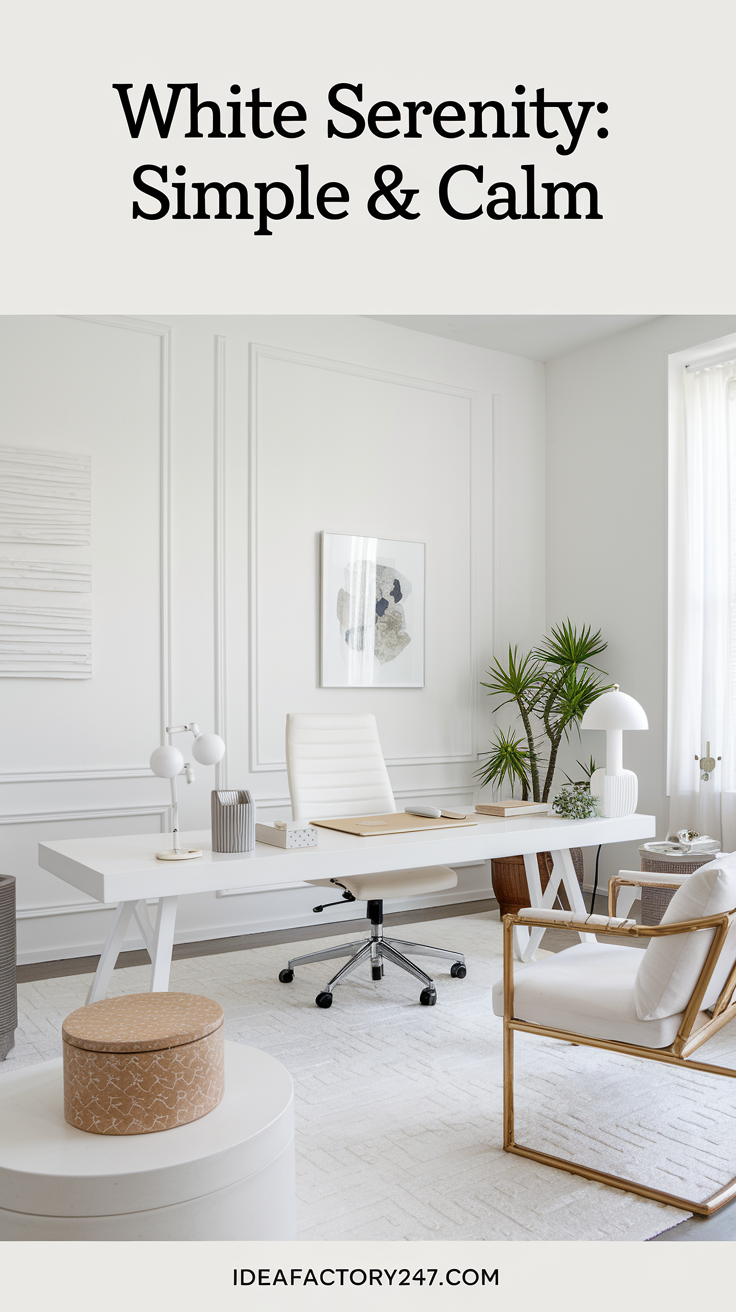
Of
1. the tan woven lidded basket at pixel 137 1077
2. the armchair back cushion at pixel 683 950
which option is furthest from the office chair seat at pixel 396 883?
the tan woven lidded basket at pixel 137 1077

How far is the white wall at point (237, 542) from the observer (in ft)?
13.4

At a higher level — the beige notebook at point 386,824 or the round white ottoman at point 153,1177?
the beige notebook at point 386,824

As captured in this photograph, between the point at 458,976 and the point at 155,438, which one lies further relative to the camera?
the point at 155,438

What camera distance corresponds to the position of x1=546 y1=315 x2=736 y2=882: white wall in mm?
5066

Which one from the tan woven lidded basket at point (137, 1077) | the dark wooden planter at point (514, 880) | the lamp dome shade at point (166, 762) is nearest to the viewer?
the tan woven lidded basket at point (137, 1077)

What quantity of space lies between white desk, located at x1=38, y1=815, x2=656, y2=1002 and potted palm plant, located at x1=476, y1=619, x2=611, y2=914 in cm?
150

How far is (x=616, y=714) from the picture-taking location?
3.47 m

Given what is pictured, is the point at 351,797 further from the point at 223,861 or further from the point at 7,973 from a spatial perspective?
the point at 7,973

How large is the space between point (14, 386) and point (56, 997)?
2.54 meters

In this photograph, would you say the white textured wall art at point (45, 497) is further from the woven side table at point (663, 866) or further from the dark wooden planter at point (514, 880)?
the woven side table at point (663, 866)

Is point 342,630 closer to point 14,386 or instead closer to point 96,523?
point 96,523

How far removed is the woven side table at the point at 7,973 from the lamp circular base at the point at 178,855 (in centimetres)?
67

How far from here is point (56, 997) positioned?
11.5 ft
